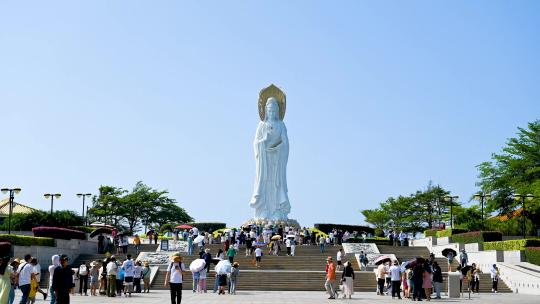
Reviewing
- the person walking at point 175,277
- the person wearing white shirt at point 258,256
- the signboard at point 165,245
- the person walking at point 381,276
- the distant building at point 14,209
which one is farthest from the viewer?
the distant building at point 14,209

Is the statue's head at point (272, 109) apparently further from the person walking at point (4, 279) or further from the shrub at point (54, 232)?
the person walking at point (4, 279)

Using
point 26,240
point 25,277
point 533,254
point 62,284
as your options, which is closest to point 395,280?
point 533,254

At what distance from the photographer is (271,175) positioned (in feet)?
179

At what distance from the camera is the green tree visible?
50312 mm

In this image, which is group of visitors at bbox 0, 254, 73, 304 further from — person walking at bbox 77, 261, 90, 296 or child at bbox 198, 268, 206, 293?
child at bbox 198, 268, 206, 293

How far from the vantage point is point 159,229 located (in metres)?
67.3

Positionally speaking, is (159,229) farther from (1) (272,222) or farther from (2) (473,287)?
(2) (473,287)

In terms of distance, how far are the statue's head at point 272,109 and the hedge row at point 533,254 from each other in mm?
24977

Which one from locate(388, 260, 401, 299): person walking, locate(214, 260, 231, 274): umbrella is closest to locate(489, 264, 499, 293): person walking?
locate(388, 260, 401, 299): person walking

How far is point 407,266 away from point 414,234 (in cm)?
4223

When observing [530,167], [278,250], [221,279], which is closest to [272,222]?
[278,250]

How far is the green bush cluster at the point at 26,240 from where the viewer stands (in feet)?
103

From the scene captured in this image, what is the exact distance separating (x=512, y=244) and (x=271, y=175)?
23108mm

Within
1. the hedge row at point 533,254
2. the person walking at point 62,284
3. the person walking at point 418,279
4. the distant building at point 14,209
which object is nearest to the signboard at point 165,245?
the hedge row at point 533,254
